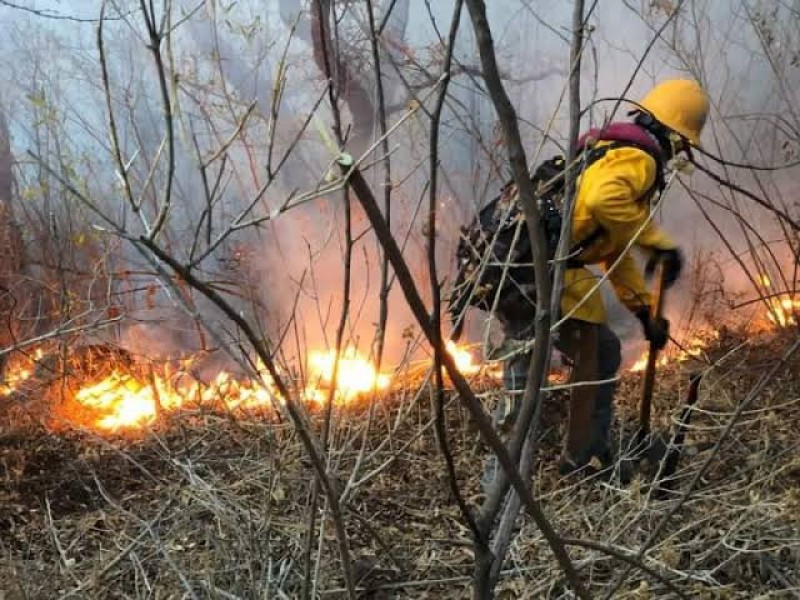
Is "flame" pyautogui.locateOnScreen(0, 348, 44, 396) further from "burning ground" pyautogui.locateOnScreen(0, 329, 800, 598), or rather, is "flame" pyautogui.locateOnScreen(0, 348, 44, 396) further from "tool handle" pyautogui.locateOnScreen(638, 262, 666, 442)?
"tool handle" pyautogui.locateOnScreen(638, 262, 666, 442)

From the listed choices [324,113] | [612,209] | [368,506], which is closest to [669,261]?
[612,209]

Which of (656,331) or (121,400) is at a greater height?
(121,400)

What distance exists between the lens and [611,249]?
112 inches

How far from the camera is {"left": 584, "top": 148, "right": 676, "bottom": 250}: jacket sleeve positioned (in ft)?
8.69

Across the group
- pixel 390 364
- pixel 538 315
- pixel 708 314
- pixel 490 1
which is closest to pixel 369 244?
pixel 390 364

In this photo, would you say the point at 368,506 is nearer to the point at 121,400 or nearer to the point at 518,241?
the point at 518,241

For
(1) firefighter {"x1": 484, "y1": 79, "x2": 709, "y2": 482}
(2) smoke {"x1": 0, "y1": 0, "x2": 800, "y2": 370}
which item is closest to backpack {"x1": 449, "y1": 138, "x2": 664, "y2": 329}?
(1) firefighter {"x1": 484, "y1": 79, "x2": 709, "y2": 482}

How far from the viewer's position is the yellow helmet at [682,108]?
9.38 ft

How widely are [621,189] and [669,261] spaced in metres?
0.38

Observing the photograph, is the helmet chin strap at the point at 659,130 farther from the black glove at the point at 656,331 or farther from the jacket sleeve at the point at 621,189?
the black glove at the point at 656,331

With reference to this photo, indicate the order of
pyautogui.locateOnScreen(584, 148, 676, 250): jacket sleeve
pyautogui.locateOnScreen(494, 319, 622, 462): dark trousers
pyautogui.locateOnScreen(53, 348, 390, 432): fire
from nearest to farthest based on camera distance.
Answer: pyautogui.locateOnScreen(584, 148, 676, 250): jacket sleeve → pyautogui.locateOnScreen(494, 319, 622, 462): dark trousers → pyautogui.locateOnScreen(53, 348, 390, 432): fire

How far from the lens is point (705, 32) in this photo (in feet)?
16.7

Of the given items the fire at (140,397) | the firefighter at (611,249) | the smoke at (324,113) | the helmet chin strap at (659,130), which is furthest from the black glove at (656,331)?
the smoke at (324,113)

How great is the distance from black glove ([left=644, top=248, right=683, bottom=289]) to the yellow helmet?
422mm
